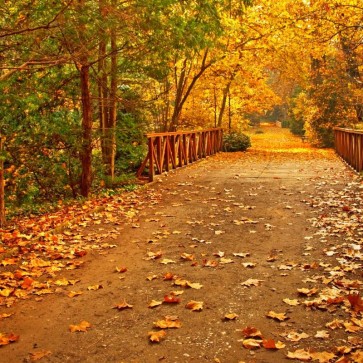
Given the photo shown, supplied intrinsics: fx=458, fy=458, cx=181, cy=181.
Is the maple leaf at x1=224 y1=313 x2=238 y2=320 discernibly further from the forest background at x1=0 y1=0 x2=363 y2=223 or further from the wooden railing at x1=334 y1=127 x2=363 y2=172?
the wooden railing at x1=334 y1=127 x2=363 y2=172

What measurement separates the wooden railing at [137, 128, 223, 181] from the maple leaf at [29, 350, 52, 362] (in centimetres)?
821

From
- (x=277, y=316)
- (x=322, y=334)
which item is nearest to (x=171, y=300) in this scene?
(x=277, y=316)

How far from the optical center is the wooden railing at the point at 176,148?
12.0 meters

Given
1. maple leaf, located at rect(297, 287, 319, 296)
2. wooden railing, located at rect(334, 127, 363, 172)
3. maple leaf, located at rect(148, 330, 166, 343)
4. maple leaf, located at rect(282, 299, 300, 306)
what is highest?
wooden railing, located at rect(334, 127, 363, 172)

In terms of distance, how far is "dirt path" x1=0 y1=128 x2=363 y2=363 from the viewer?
3.34 metres

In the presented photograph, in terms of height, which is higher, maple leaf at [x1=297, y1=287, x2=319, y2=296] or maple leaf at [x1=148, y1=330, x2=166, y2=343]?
maple leaf at [x1=297, y1=287, x2=319, y2=296]

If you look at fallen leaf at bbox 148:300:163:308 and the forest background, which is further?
the forest background

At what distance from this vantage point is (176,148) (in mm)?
14133

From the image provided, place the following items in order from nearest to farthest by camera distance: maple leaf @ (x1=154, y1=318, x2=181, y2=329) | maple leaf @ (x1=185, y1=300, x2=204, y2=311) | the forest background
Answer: maple leaf @ (x1=154, y1=318, x2=181, y2=329), maple leaf @ (x1=185, y1=300, x2=204, y2=311), the forest background

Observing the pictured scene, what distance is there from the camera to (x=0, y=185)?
7.75 m

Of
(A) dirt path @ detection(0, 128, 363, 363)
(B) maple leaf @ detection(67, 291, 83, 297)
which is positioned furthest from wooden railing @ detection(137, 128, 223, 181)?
(B) maple leaf @ detection(67, 291, 83, 297)

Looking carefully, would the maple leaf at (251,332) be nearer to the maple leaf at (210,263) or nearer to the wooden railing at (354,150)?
the maple leaf at (210,263)

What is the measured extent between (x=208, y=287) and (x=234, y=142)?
63.7 feet

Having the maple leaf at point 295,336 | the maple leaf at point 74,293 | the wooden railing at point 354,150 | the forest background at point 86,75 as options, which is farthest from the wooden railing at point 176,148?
the maple leaf at point 295,336
